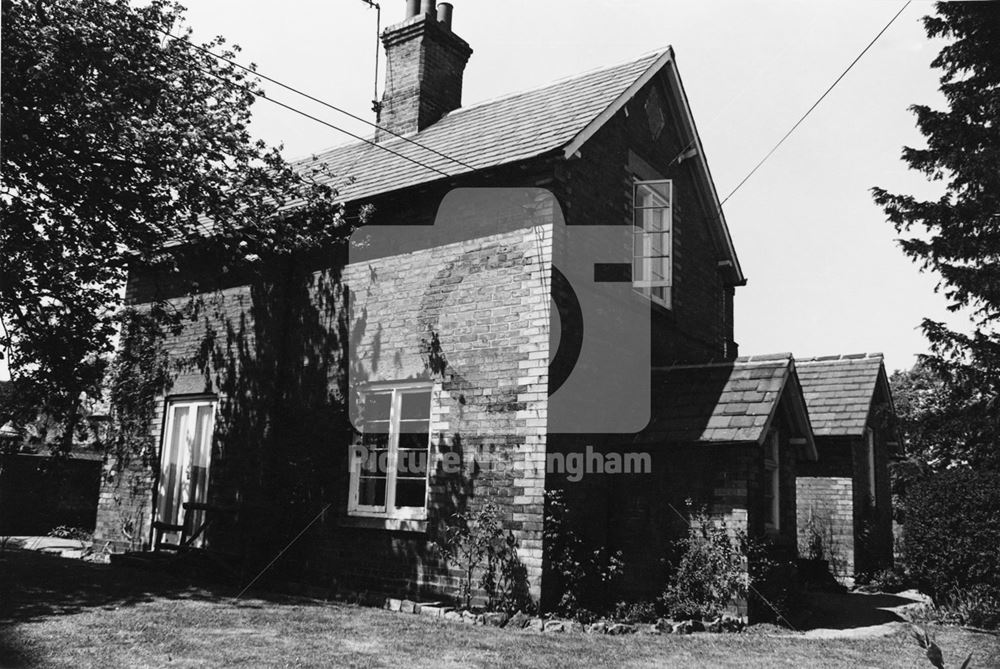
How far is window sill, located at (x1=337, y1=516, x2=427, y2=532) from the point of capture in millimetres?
11320

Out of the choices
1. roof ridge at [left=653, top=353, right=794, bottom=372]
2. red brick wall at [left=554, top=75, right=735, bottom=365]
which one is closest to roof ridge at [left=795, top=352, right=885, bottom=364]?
red brick wall at [left=554, top=75, right=735, bottom=365]

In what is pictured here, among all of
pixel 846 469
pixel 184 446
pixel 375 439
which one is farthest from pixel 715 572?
pixel 184 446

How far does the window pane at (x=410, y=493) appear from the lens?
12062 mm

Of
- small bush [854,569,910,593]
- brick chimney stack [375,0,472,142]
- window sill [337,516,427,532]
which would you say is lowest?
small bush [854,569,910,593]

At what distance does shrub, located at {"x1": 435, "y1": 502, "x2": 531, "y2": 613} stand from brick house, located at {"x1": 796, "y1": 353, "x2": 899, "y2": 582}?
9.61 m

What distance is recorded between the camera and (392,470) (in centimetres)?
1187

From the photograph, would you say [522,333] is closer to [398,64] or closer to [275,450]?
[275,450]

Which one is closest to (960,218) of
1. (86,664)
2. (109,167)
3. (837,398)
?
(837,398)

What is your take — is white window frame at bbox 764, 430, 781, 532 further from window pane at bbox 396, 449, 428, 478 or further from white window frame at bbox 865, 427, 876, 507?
white window frame at bbox 865, 427, 876, 507

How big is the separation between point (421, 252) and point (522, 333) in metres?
2.30

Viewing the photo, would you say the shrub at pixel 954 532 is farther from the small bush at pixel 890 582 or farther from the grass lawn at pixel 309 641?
the small bush at pixel 890 582

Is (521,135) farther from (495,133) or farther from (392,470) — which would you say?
(392,470)

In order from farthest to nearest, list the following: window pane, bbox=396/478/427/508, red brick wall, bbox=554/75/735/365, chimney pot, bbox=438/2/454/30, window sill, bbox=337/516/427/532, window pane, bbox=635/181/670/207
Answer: chimney pot, bbox=438/2/454/30 → window pane, bbox=635/181/670/207 → window pane, bbox=396/478/427/508 → red brick wall, bbox=554/75/735/365 → window sill, bbox=337/516/427/532

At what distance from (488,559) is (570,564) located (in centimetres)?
102
